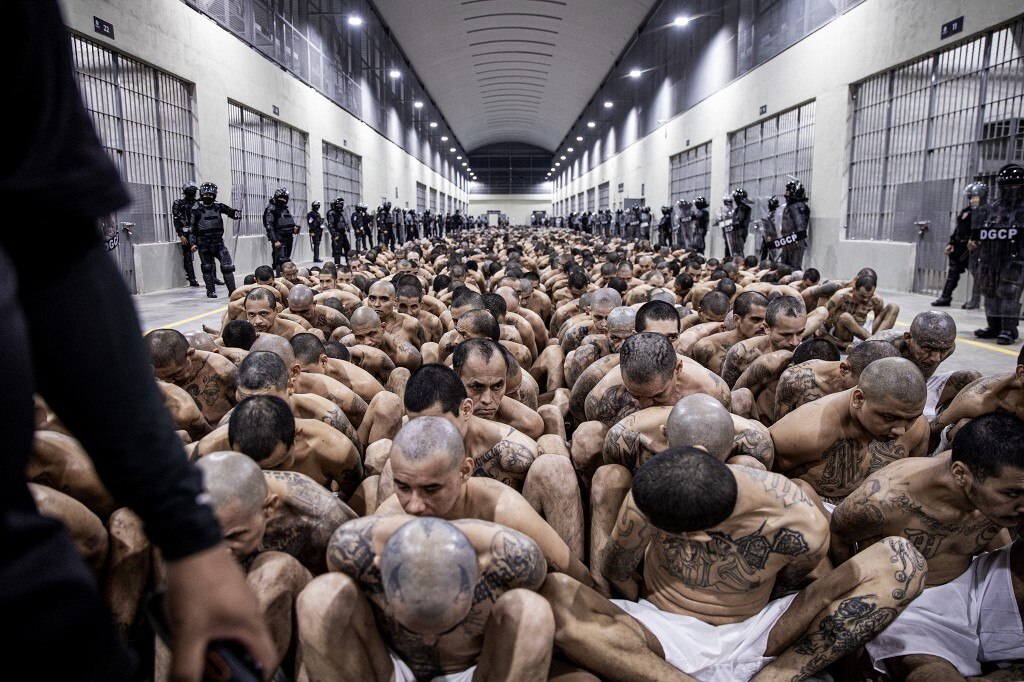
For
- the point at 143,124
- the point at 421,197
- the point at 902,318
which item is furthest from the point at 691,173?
the point at 421,197

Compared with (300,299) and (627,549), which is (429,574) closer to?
(627,549)

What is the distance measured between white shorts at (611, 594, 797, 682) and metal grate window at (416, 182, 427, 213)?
40.0m

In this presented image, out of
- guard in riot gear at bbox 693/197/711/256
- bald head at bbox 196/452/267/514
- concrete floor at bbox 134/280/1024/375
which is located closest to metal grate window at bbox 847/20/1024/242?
concrete floor at bbox 134/280/1024/375

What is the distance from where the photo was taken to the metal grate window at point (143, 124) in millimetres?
10922

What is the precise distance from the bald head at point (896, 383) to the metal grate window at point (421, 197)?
39.5 m

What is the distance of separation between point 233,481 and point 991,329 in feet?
27.2

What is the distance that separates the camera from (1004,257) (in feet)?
26.0

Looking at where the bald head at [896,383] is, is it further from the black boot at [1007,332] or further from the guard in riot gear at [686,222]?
the guard in riot gear at [686,222]

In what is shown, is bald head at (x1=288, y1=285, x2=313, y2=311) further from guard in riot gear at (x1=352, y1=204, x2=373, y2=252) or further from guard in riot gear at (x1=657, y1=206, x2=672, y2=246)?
guard in riot gear at (x1=657, y1=206, x2=672, y2=246)

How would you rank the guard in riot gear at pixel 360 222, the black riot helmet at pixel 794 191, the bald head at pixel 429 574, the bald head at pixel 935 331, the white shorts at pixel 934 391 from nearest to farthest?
the bald head at pixel 429 574
the bald head at pixel 935 331
the white shorts at pixel 934 391
the black riot helmet at pixel 794 191
the guard in riot gear at pixel 360 222

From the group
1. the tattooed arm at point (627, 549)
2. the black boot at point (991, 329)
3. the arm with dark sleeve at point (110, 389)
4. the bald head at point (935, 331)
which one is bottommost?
the tattooed arm at point (627, 549)

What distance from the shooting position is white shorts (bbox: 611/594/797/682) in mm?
2686

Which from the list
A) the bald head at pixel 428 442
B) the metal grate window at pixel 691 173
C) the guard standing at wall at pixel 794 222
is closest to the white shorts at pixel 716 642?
the bald head at pixel 428 442

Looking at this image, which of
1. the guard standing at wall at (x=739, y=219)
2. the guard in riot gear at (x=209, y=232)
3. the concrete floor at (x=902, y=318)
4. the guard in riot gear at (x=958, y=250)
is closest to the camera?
the concrete floor at (x=902, y=318)
